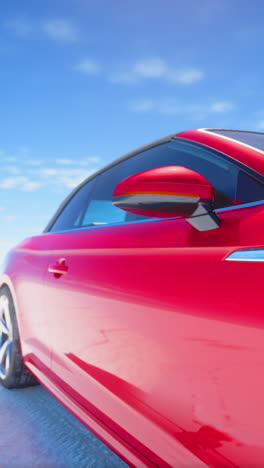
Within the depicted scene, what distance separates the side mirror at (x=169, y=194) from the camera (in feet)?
4.28

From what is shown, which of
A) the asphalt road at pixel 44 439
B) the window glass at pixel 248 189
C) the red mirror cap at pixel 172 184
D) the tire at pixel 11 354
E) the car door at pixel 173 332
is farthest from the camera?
the tire at pixel 11 354

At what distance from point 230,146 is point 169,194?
18.6 inches

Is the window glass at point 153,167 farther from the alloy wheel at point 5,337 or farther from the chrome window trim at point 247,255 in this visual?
the alloy wheel at point 5,337

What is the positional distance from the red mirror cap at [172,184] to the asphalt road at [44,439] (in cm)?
158

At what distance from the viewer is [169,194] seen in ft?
4.30

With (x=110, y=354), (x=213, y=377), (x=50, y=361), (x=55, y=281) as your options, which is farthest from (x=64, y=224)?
(x=213, y=377)

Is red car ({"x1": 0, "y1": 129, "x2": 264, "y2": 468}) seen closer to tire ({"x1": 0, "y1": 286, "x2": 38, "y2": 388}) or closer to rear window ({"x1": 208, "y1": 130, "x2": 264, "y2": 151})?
rear window ({"x1": 208, "y1": 130, "x2": 264, "y2": 151})

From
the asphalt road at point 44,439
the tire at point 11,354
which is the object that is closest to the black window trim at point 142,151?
the tire at point 11,354

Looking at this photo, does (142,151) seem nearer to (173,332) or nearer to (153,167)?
(153,167)

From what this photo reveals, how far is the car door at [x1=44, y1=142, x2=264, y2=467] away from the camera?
1201 millimetres

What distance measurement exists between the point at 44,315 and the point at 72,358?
0.48m

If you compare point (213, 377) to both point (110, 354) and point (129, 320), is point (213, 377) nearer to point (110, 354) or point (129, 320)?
point (129, 320)

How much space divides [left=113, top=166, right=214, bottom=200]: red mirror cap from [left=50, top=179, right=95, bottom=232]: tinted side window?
156 cm

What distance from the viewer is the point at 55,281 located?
98.0 inches
